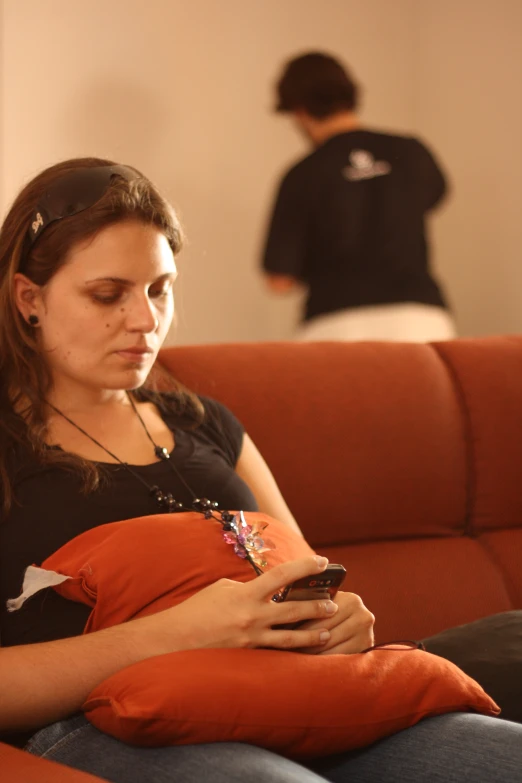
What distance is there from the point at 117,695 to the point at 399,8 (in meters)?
3.81

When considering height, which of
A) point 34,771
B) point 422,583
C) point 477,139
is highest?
point 477,139

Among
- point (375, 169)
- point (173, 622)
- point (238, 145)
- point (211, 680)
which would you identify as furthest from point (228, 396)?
point (238, 145)

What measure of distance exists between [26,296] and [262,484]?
17.8 inches

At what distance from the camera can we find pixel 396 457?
1763 mm

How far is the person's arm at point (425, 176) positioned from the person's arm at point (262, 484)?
1678 mm

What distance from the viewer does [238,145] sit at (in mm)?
3871

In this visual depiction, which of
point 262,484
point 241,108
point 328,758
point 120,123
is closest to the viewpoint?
point 328,758

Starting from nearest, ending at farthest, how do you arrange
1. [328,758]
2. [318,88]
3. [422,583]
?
[328,758], [422,583], [318,88]

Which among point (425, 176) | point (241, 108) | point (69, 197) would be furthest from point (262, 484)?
point (241, 108)

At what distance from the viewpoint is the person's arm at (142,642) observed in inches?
41.8

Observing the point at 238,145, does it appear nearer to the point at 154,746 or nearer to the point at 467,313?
the point at 467,313

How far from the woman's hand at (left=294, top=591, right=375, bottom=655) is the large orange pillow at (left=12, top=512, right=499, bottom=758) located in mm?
54

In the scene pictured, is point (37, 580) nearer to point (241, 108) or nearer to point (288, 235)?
point (288, 235)

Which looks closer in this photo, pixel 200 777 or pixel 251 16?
pixel 200 777
